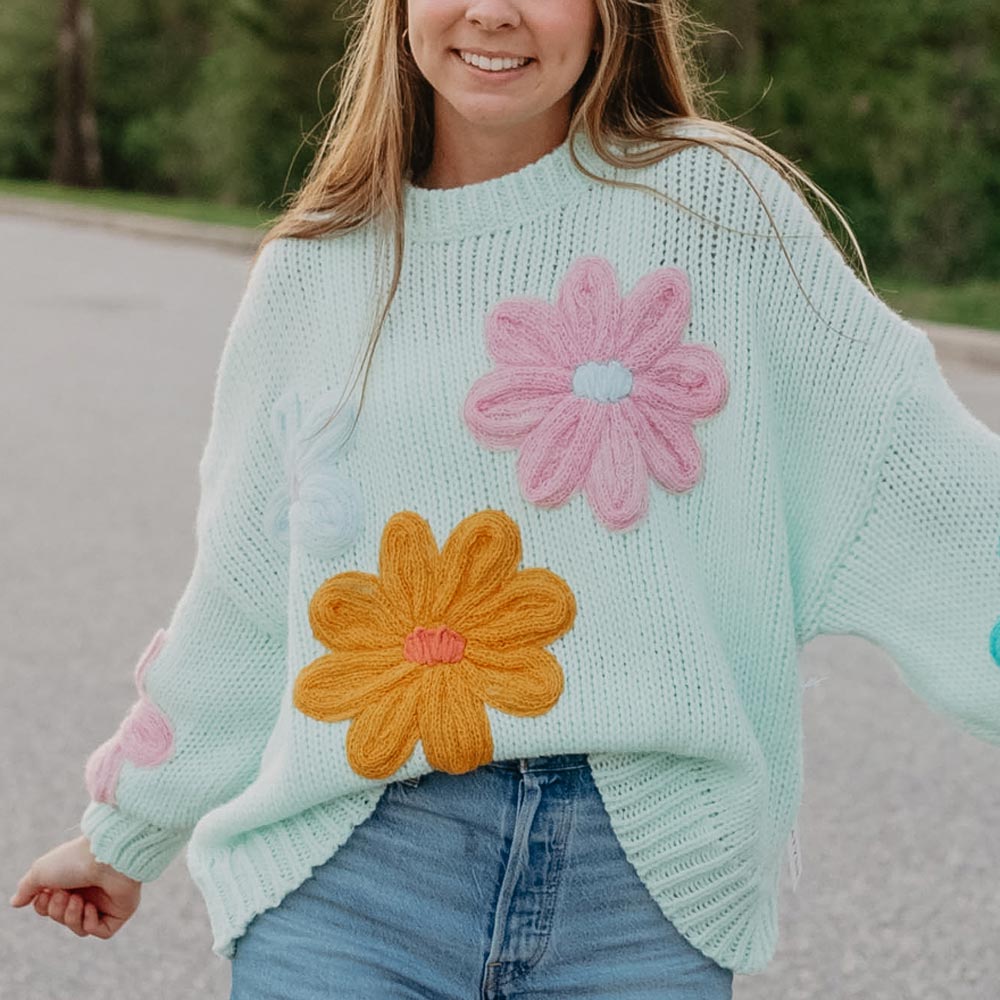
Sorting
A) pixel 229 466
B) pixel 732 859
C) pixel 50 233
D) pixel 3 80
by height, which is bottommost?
pixel 3 80

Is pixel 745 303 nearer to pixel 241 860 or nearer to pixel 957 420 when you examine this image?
pixel 957 420

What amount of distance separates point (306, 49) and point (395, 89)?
2378cm

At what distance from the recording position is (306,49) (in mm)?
25000

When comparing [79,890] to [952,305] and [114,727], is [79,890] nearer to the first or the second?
[114,727]

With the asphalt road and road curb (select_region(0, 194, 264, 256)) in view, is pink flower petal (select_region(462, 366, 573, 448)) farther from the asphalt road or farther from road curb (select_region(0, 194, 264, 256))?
road curb (select_region(0, 194, 264, 256))

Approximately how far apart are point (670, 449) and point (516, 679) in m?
0.28

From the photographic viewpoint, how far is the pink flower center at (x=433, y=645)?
6.19 feet

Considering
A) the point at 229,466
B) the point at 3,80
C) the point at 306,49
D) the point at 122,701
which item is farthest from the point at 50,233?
the point at 229,466

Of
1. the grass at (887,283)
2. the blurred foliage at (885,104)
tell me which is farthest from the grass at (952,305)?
the blurred foliage at (885,104)

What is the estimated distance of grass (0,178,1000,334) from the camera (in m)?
12.9

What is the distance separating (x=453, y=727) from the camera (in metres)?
1.83

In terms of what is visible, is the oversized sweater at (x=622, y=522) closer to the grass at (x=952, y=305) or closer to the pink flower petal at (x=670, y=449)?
the pink flower petal at (x=670, y=449)

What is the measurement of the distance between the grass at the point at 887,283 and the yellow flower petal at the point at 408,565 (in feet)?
1.50

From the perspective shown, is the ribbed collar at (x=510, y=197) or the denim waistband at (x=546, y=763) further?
the ribbed collar at (x=510, y=197)
